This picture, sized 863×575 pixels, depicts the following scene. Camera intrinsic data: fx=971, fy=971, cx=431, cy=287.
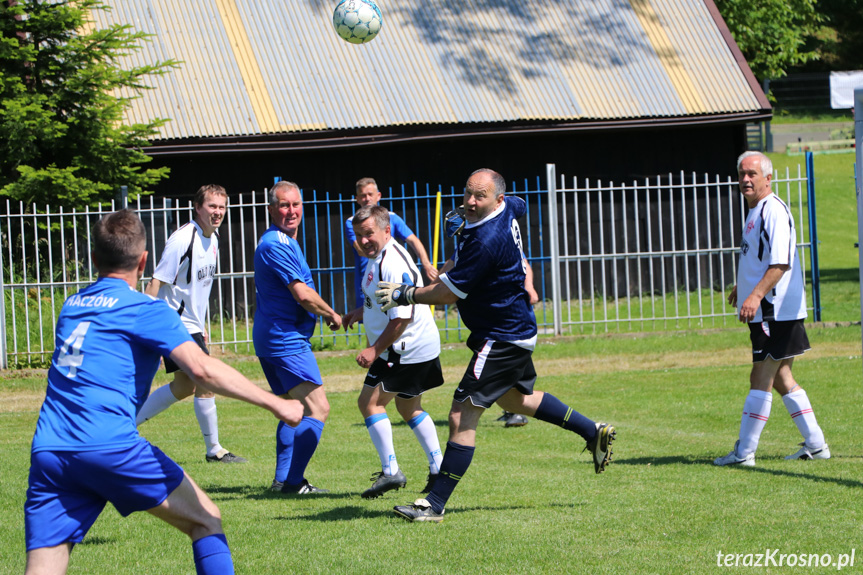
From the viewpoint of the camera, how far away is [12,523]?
5836 millimetres

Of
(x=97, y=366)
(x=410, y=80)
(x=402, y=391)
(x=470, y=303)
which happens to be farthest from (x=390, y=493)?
(x=410, y=80)

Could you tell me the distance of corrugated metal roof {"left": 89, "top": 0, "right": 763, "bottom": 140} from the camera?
679 inches

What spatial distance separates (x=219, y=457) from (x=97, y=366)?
425 cm

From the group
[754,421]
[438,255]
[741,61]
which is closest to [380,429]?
[754,421]

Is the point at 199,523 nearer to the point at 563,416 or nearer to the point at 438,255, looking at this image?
the point at 563,416

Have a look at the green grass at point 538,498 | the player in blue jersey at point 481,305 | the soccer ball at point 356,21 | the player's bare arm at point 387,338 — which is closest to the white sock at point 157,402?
the green grass at point 538,498

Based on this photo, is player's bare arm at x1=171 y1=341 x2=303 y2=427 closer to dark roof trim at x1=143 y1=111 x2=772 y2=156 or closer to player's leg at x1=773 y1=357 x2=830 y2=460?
player's leg at x1=773 y1=357 x2=830 y2=460

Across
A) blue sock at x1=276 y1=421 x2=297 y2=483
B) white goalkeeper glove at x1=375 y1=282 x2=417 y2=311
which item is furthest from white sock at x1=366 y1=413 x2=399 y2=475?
white goalkeeper glove at x1=375 y1=282 x2=417 y2=311

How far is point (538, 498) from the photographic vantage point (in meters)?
6.16

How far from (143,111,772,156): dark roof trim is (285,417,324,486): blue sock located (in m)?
10.6

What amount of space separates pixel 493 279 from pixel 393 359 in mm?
1109

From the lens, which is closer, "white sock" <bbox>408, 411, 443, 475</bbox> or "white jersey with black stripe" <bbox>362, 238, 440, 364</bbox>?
"white jersey with black stripe" <bbox>362, 238, 440, 364</bbox>

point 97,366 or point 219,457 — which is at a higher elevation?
point 97,366

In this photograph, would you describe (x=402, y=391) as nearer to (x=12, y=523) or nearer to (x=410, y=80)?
(x=12, y=523)
